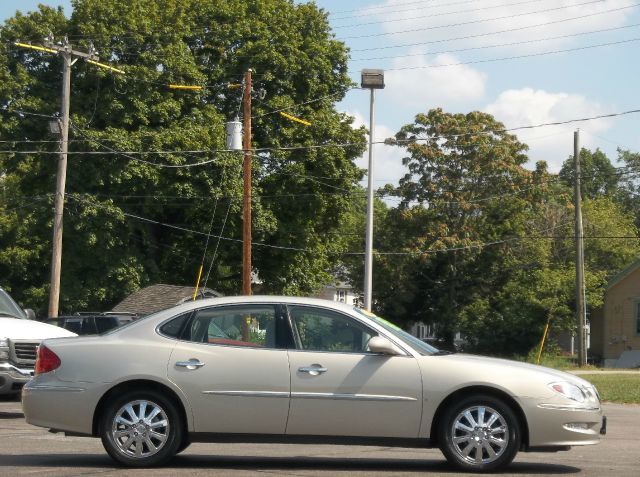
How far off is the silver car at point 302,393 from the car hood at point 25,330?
22.4 feet

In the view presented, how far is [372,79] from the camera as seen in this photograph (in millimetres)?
30672

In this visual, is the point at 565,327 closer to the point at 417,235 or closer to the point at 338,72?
the point at 417,235

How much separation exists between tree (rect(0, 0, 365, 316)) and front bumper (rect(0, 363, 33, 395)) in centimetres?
2405

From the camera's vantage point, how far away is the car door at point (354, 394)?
9.90m

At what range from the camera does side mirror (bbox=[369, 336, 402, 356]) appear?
991 centimetres

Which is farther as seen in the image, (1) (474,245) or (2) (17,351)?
(1) (474,245)

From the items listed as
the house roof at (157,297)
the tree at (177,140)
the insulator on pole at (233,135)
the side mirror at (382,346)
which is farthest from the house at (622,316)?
the side mirror at (382,346)

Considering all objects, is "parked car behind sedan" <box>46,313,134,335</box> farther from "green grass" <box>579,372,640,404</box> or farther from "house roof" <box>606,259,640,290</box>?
"house roof" <box>606,259,640,290</box>

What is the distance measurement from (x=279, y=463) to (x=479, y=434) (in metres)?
1.98

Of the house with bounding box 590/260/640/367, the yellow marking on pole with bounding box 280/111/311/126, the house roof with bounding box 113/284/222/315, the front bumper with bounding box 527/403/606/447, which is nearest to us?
the front bumper with bounding box 527/403/606/447

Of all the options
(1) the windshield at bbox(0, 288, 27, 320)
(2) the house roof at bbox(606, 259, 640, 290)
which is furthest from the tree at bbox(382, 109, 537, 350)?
(1) the windshield at bbox(0, 288, 27, 320)

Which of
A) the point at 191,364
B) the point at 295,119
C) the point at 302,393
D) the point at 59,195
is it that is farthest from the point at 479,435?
the point at 295,119

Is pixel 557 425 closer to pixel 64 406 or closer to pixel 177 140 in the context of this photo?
pixel 64 406

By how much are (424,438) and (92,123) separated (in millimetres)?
35455
